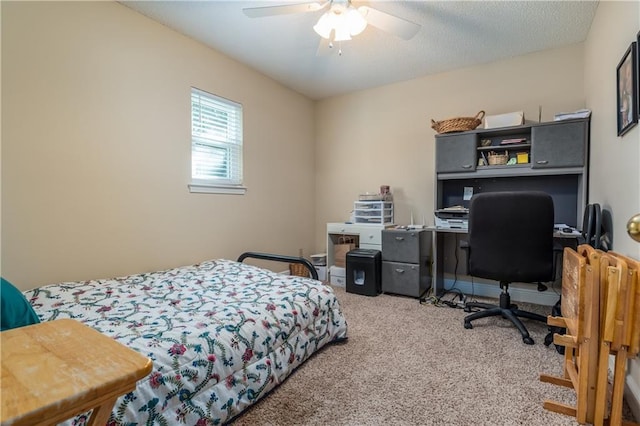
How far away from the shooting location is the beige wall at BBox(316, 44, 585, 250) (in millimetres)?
3010

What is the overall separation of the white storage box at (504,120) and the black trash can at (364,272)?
169cm

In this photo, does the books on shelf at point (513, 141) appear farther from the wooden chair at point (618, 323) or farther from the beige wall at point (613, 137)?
the wooden chair at point (618, 323)

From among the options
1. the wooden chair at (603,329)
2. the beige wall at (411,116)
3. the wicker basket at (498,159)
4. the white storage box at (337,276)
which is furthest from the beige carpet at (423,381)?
the beige wall at (411,116)

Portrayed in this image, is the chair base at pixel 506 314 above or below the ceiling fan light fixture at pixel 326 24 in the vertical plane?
below

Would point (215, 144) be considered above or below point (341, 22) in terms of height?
below

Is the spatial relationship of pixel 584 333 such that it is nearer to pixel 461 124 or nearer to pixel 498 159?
pixel 498 159

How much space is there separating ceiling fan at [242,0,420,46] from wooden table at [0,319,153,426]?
2073 millimetres

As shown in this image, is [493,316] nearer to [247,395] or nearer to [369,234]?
[369,234]

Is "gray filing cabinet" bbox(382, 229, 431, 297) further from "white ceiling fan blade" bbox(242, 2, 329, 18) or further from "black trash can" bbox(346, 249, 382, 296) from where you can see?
"white ceiling fan blade" bbox(242, 2, 329, 18)

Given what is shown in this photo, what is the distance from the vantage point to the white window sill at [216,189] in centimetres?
290

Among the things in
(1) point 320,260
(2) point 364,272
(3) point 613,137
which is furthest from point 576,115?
(1) point 320,260

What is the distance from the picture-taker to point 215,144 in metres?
3.13

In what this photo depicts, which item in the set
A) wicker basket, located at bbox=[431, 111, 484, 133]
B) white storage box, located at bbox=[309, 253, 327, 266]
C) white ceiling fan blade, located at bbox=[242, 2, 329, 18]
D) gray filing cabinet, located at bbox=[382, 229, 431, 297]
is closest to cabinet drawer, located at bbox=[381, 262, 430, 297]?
gray filing cabinet, located at bbox=[382, 229, 431, 297]

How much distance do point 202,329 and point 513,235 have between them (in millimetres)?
2096
